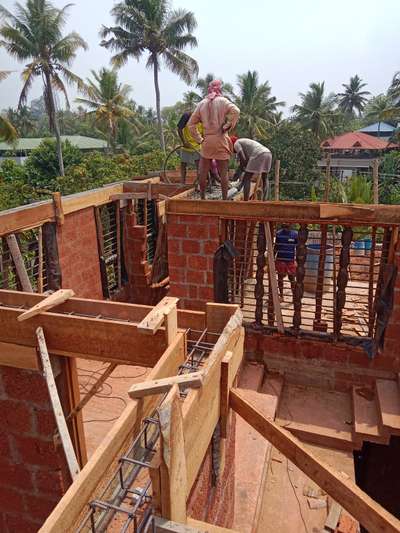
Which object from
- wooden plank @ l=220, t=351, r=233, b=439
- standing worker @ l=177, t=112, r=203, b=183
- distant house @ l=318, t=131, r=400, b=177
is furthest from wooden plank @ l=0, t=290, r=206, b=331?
distant house @ l=318, t=131, r=400, b=177

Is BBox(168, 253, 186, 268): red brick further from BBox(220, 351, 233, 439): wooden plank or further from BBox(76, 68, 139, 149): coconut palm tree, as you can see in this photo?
BBox(76, 68, 139, 149): coconut palm tree

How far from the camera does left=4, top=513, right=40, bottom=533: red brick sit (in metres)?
3.24

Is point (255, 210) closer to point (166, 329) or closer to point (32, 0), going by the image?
point (166, 329)

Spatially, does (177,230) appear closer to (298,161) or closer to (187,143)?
(187,143)

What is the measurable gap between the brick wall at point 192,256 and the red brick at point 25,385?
2701 mm

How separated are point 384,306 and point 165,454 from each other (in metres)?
3.83

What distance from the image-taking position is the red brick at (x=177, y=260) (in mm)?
5247

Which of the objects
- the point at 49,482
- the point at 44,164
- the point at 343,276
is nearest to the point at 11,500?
the point at 49,482

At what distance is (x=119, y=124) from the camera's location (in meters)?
36.0

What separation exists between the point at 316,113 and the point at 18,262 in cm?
3779

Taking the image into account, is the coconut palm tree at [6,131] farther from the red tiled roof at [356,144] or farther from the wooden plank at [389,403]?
the red tiled roof at [356,144]

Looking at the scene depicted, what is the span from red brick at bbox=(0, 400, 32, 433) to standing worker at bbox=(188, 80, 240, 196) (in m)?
4.40

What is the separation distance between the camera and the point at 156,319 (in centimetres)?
235

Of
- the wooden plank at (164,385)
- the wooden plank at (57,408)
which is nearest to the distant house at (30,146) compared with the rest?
the wooden plank at (57,408)
